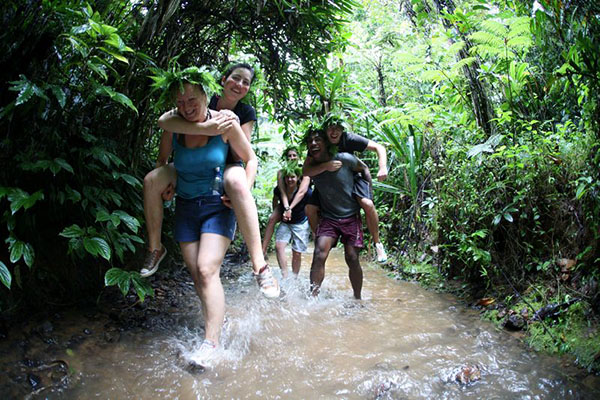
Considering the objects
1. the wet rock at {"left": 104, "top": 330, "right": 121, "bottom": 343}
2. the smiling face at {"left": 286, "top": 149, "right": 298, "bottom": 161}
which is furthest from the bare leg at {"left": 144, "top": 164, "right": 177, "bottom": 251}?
the smiling face at {"left": 286, "top": 149, "right": 298, "bottom": 161}

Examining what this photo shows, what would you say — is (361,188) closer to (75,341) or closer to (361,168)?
(361,168)

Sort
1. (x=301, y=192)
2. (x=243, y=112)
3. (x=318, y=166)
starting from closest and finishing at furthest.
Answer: (x=243, y=112) → (x=318, y=166) → (x=301, y=192)

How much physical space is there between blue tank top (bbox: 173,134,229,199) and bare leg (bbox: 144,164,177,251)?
0.27 feet

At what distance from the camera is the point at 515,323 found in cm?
323

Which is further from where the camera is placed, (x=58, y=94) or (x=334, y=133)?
(x=334, y=133)

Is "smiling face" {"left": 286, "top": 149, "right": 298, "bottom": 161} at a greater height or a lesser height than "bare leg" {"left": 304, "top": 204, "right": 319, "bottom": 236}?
greater

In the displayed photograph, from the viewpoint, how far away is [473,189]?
4211 millimetres

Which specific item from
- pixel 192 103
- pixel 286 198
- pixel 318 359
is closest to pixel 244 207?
pixel 192 103

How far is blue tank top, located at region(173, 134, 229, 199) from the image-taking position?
280cm

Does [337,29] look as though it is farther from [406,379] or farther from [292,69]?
[406,379]

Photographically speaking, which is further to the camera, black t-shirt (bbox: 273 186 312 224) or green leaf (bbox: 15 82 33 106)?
black t-shirt (bbox: 273 186 312 224)

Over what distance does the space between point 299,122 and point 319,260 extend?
1681mm

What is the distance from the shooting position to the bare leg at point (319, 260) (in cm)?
412

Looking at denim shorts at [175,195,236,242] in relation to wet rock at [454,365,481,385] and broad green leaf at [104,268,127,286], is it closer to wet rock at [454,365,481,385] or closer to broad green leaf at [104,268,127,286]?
broad green leaf at [104,268,127,286]
